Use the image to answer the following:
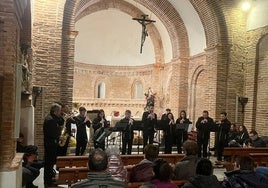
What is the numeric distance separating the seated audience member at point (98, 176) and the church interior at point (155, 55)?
9.02ft

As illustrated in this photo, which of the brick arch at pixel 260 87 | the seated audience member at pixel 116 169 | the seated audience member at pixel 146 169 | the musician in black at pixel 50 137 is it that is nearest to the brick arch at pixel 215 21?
the brick arch at pixel 260 87

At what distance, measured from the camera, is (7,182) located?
5.52 metres

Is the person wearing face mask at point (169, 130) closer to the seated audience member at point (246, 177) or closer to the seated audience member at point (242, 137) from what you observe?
the seated audience member at point (242, 137)

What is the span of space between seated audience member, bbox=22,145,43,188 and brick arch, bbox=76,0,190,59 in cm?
1121

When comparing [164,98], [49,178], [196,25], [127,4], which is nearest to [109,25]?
[127,4]

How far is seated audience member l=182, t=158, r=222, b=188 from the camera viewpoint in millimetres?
4094

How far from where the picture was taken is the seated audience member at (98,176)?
3.29 meters

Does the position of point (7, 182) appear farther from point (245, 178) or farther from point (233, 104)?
point (233, 104)

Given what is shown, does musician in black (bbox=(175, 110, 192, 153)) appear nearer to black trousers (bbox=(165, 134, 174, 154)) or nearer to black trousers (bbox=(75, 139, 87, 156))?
black trousers (bbox=(165, 134, 174, 154))

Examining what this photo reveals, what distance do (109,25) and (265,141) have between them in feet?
48.8

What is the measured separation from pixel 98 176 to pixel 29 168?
4.46 metres

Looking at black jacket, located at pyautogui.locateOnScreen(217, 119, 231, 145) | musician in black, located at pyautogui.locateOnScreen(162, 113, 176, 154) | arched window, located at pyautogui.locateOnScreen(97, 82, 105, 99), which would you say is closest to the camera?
black jacket, located at pyautogui.locateOnScreen(217, 119, 231, 145)

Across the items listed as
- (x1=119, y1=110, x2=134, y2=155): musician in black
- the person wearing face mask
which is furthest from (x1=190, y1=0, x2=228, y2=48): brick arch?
(x1=119, y1=110, x2=134, y2=155): musician in black

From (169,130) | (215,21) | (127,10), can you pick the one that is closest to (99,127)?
(169,130)
